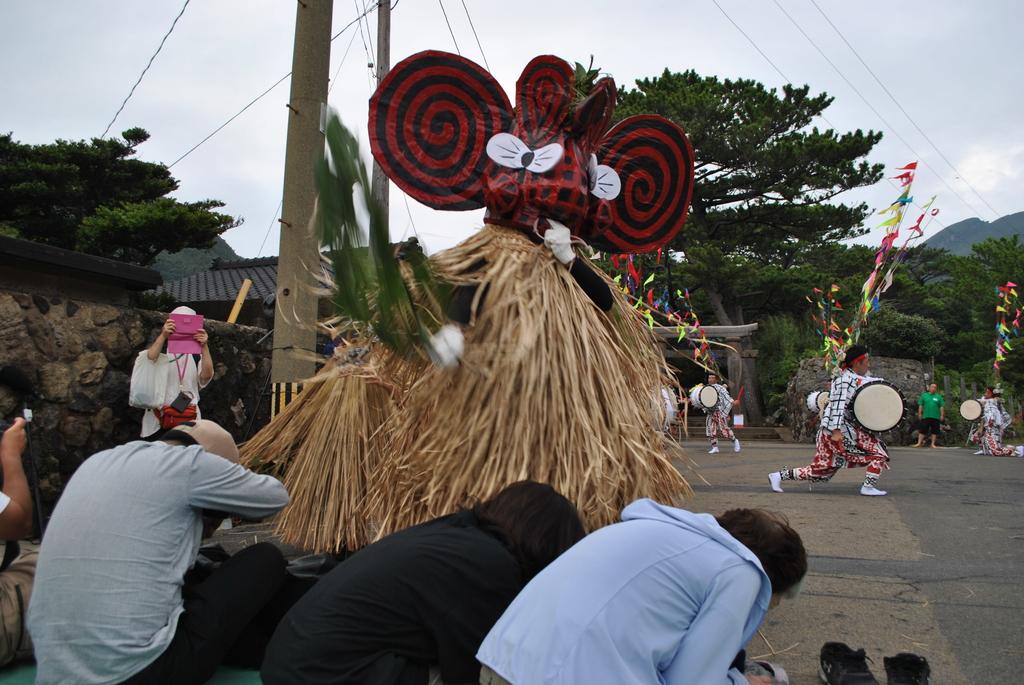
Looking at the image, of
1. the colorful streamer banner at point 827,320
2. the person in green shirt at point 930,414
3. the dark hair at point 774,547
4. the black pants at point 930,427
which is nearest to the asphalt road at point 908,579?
the dark hair at point 774,547

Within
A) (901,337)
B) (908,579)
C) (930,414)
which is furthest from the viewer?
(901,337)

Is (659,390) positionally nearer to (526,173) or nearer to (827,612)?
(526,173)

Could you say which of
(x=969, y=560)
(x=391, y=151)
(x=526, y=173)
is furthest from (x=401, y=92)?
(x=969, y=560)

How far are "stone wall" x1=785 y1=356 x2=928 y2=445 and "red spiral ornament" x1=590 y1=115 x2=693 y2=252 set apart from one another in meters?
14.4

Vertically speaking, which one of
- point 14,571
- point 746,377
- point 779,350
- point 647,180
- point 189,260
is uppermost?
point 189,260

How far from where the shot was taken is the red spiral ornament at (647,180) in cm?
330

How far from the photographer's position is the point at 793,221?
2014 centimetres

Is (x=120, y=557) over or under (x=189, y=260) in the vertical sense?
under

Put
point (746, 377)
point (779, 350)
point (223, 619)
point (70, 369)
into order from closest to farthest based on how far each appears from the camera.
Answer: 1. point (223, 619)
2. point (70, 369)
3. point (746, 377)
4. point (779, 350)

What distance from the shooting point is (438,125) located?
306 centimetres

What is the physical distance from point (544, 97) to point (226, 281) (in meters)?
14.9

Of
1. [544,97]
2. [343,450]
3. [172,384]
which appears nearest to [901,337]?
[172,384]

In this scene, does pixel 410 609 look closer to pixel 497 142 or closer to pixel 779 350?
pixel 497 142

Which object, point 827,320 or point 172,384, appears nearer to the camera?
point 172,384
